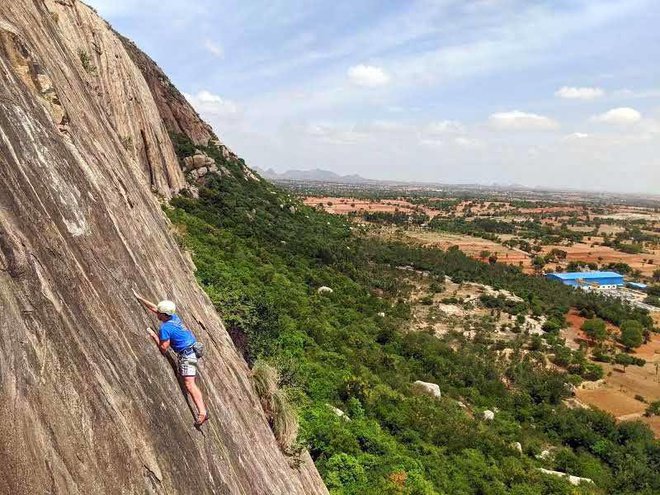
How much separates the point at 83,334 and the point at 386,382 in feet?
76.6

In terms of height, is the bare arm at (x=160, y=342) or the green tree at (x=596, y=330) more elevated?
the bare arm at (x=160, y=342)

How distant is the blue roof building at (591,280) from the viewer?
71.8m

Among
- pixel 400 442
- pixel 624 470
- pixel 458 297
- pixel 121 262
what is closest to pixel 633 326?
pixel 458 297

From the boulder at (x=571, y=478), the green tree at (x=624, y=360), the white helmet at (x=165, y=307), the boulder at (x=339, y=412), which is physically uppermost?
the white helmet at (x=165, y=307)

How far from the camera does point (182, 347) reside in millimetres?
7285

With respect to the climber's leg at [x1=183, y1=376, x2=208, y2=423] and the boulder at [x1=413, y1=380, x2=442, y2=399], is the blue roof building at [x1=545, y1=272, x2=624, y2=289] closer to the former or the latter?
the boulder at [x1=413, y1=380, x2=442, y2=399]

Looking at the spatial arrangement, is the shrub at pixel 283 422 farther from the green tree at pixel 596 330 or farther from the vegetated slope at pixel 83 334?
the green tree at pixel 596 330

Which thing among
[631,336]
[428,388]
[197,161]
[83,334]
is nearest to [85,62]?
[83,334]

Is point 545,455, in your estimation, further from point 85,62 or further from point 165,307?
point 85,62

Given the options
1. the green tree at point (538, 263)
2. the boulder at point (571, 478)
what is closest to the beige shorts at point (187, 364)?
the boulder at point (571, 478)

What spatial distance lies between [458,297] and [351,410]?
3800cm

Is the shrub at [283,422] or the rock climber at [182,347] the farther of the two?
the shrub at [283,422]

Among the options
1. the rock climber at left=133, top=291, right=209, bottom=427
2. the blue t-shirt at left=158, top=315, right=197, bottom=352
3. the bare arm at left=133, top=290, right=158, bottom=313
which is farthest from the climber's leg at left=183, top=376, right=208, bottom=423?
the bare arm at left=133, top=290, right=158, bottom=313

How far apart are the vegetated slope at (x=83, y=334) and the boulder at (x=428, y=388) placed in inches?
725
